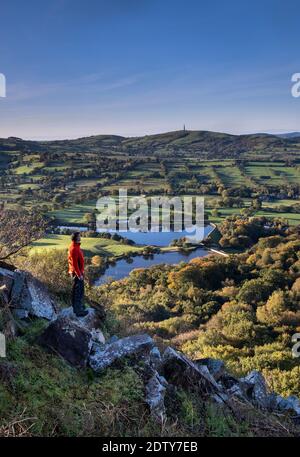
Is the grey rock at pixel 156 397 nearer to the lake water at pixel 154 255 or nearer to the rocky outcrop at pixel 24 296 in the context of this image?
the rocky outcrop at pixel 24 296

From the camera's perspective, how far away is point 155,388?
632 centimetres

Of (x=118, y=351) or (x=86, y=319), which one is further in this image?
(x=86, y=319)

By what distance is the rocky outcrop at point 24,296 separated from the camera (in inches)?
332

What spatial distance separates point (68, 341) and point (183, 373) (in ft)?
6.88

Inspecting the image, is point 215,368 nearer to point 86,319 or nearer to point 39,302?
point 86,319

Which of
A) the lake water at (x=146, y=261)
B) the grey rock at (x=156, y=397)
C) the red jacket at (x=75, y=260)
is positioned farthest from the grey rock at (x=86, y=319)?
the lake water at (x=146, y=261)

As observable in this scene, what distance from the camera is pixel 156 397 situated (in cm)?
613

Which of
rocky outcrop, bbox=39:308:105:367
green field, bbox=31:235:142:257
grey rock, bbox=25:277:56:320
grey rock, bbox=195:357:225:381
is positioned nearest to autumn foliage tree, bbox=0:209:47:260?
grey rock, bbox=25:277:56:320

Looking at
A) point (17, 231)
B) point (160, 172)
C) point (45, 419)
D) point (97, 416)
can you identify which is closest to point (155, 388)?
point (97, 416)

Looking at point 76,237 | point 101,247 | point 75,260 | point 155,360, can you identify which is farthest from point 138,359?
point 101,247

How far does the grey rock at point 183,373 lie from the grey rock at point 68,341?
1.46 m

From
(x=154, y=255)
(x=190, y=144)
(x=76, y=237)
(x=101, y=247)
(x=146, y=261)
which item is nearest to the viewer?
(x=76, y=237)
